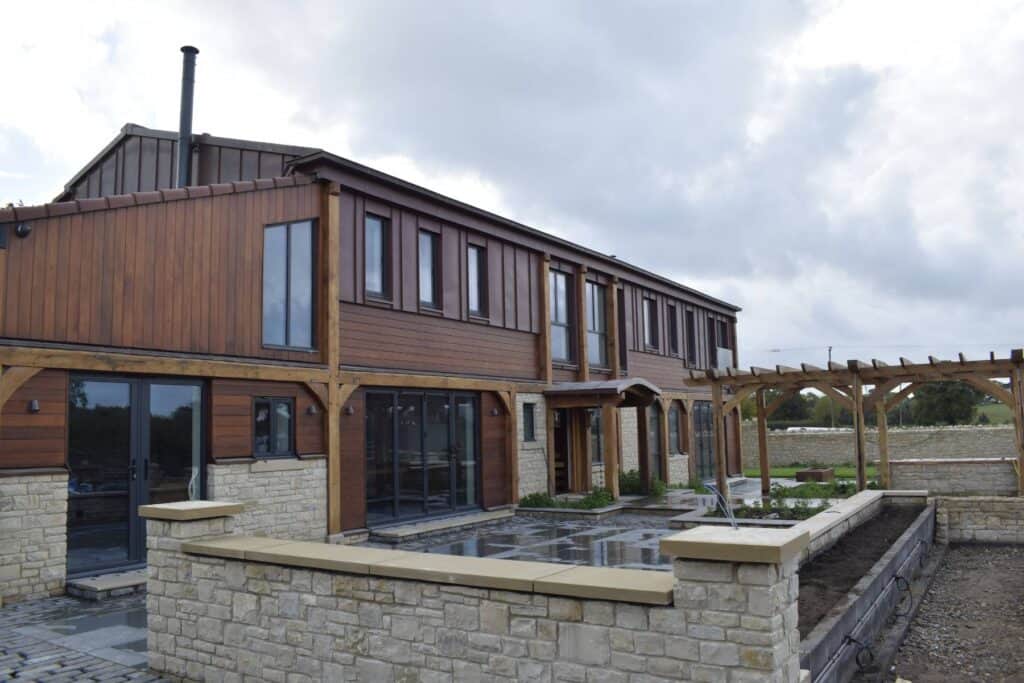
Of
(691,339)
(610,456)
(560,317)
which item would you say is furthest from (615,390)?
(691,339)

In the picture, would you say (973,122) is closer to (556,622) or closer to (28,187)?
(556,622)

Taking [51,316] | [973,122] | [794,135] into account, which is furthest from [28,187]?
[973,122]

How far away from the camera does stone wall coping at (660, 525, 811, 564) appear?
3.74 meters

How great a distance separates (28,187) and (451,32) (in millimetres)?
19042

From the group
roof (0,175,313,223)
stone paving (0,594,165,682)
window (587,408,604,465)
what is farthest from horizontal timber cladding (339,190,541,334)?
stone paving (0,594,165,682)

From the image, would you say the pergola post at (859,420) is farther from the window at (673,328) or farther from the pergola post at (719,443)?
the window at (673,328)

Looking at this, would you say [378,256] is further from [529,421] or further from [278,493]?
[529,421]

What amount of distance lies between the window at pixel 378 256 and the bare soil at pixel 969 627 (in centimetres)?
854

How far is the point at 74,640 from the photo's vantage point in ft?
21.1

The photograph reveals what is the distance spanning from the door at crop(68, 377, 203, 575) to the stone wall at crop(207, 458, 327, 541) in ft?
1.13

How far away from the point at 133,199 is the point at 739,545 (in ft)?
26.0

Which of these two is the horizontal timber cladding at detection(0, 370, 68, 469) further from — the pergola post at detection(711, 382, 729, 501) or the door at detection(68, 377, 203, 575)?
the pergola post at detection(711, 382, 729, 501)

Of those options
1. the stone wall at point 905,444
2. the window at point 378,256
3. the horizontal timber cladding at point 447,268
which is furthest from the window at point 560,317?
the stone wall at point 905,444

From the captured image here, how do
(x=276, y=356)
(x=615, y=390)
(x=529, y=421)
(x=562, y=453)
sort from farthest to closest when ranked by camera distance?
(x=562, y=453) → (x=529, y=421) → (x=615, y=390) → (x=276, y=356)
